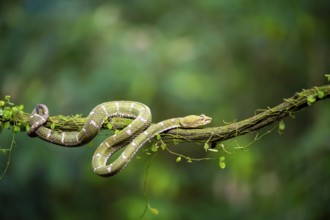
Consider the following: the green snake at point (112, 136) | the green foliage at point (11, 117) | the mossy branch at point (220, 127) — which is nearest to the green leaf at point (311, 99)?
the mossy branch at point (220, 127)

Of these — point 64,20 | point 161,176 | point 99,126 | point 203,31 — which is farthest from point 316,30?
point 99,126

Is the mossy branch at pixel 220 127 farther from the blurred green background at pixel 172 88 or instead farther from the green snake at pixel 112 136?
the blurred green background at pixel 172 88

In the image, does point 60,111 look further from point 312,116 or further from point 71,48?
point 312,116

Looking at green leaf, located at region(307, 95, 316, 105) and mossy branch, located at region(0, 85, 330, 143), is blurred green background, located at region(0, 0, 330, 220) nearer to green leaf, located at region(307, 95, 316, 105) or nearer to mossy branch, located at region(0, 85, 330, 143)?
mossy branch, located at region(0, 85, 330, 143)

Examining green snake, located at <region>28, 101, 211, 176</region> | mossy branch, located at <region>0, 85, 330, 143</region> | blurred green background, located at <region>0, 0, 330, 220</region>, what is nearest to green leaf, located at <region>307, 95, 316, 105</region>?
mossy branch, located at <region>0, 85, 330, 143</region>

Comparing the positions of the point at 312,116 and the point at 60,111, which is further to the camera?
the point at 312,116

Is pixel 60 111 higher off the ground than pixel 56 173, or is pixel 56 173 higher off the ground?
pixel 60 111
